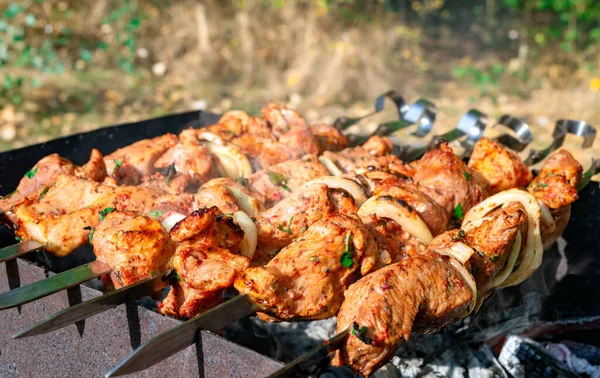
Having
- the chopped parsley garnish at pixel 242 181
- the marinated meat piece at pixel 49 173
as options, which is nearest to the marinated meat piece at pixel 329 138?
the chopped parsley garnish at pixel 242 181

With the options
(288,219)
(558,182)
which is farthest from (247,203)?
(558,182)

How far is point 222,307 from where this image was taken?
1.95 m

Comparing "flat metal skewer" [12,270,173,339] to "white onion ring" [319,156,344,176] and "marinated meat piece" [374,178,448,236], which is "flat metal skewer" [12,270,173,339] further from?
"white onion ring" [319,156,344,176]

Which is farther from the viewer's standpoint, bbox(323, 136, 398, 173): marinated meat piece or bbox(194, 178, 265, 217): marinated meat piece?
bbox(323, 136, 398, 173): marinated meat piece

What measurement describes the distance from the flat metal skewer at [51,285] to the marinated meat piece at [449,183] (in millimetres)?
1440

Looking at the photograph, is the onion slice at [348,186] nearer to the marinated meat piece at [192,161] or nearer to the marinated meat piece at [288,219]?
the marinated meat piece at [288,219]

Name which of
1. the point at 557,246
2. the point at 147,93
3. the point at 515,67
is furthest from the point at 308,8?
the point at 557,246

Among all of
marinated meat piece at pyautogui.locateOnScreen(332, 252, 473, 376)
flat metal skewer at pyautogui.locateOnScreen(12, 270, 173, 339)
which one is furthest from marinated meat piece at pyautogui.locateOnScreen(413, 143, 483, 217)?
flat metal skewer at pyautogui.locateOnScreen(12, 270, 173, 339)

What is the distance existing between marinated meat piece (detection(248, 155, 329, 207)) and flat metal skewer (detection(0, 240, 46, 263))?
945mm

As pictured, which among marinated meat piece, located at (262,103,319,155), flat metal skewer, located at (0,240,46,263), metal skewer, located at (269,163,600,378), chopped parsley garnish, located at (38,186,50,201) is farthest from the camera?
marinated meat piece, located at (262,103,319,155)

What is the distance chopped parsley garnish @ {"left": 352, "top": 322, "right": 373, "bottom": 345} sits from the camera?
1874 millimetres

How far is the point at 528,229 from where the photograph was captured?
262cm

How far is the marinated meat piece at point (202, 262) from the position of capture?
211 centimetres

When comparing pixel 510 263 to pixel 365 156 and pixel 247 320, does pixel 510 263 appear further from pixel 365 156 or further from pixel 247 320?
pixel 247 320
